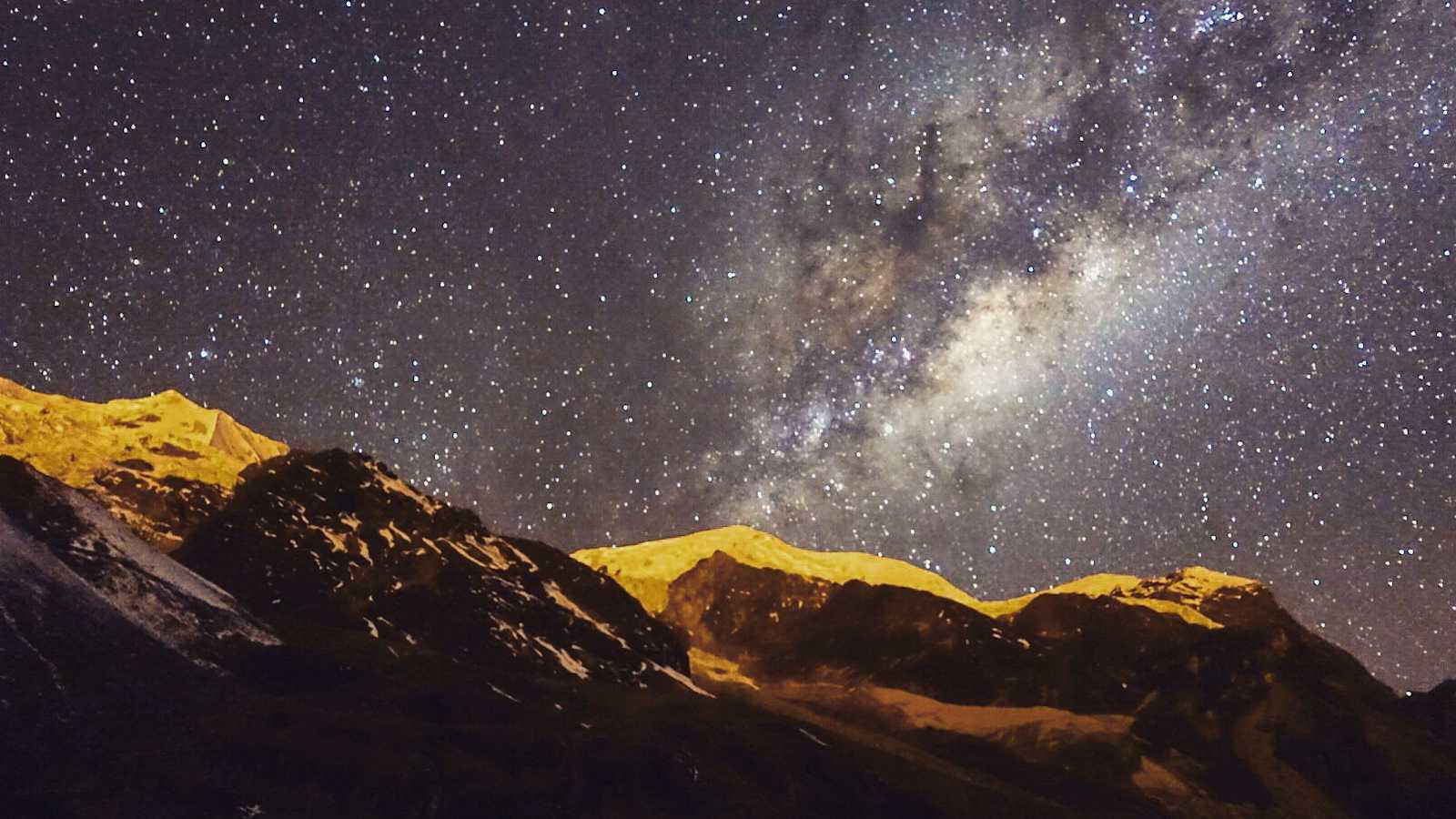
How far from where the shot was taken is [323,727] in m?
67.6

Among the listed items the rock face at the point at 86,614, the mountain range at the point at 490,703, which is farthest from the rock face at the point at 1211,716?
the rock face at the point at 86,614

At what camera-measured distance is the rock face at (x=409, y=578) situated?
112688 mm

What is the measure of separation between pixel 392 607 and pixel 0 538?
5143cm

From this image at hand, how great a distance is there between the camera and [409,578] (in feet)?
418

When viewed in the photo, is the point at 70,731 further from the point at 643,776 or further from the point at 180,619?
the point at 643,776

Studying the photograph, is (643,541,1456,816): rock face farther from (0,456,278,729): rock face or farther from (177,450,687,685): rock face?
(0,456,278,729): rock face

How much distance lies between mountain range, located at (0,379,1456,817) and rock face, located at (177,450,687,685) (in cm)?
45

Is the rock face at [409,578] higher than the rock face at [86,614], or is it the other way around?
the rock face at [409,578]

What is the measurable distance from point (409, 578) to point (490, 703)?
45350 millimetres

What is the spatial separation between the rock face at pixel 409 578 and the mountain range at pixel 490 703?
1.49 feet

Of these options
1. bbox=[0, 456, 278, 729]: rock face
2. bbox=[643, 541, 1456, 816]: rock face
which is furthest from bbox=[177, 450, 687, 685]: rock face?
bbox=[643, 541, 1456, 816]: rock face

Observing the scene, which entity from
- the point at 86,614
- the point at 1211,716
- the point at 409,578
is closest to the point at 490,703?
the point at 86,614

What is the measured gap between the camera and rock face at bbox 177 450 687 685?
370 ft

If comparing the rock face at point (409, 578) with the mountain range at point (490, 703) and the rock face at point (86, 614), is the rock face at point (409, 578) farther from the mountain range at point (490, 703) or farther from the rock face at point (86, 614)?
the rock face at point (86, 614)
